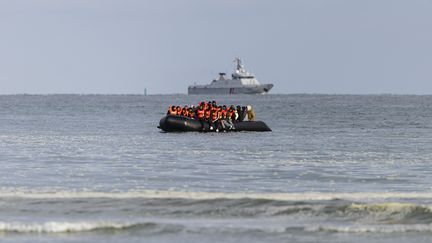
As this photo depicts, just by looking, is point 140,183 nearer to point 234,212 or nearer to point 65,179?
point 65,179

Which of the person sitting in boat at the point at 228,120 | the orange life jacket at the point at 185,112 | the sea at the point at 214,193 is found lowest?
the sea at the point at 214,193

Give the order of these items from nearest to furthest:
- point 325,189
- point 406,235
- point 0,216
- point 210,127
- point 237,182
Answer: point 406,235
point 0,216
point 325,189
point 237,182
point 210,127

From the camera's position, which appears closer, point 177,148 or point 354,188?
point 354,188

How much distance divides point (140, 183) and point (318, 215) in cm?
768

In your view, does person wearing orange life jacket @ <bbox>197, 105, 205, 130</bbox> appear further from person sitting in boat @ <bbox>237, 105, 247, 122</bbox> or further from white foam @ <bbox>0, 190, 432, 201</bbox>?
white foam @ <bbox>0, 190, 432, 201</bbox>

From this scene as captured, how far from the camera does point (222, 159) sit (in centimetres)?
3681

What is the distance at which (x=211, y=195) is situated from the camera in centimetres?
2434

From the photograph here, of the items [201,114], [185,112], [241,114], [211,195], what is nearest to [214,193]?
[211,195]

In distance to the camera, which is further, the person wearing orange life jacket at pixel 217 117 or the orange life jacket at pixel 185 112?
the orange life jacket at pixel 185 112

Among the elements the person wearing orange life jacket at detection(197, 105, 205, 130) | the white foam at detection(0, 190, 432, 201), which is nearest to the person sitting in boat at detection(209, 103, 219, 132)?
the person wearing orange life jacket at detection(197, 105, 205, 130)

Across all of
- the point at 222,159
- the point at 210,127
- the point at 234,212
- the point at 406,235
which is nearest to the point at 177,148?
the point at 222,159

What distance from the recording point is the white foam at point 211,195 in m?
23.9

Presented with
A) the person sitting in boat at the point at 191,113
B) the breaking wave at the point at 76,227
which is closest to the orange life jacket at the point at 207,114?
the person sitting in boat at the point at 191,113

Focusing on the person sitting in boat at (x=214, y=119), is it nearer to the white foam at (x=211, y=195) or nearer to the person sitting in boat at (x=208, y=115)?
the person sitting in boat at (x=208, y=115)
